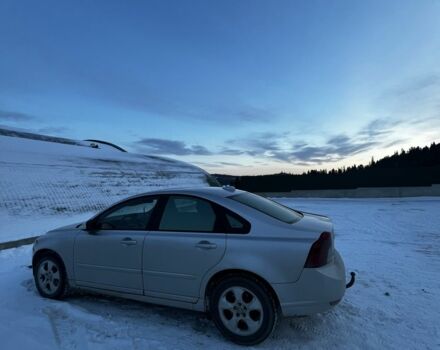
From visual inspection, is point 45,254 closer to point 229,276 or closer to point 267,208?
point 229,276

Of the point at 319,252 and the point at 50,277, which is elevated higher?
the point at 319,252

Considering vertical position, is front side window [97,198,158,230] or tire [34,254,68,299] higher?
front side window [97,198,158,230]

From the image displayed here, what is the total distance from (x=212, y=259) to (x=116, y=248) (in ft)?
4.59

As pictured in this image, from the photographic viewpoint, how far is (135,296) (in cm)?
416

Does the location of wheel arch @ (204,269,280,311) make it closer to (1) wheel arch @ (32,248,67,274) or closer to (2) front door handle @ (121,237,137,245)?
(2) front door handle @ (121,237,137,245)

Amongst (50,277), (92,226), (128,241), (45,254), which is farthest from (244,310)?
Result: (45,254)

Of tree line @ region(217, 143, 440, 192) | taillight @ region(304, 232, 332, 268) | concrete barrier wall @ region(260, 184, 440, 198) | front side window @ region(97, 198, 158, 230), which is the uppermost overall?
tree line @ region(217, 143, 440, 192)

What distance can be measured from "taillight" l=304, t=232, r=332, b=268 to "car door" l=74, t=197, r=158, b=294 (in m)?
2.00

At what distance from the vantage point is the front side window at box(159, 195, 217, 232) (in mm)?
3869

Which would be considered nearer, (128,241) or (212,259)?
(212,259)

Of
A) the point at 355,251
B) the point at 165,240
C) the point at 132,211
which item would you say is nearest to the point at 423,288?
the point at 355,251

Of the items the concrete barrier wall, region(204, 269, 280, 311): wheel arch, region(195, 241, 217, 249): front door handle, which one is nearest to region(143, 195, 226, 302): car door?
region(195, 241, 217, 249): front door handle

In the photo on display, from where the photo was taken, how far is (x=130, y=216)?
452 cm

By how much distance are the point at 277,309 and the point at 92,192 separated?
14.9 m
